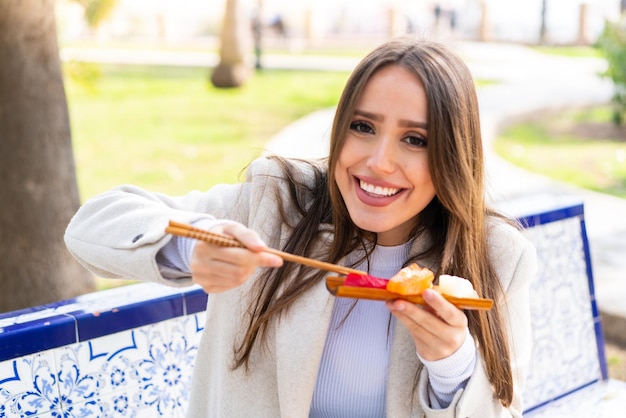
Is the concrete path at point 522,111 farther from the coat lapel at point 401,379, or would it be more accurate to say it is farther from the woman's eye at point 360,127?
the coat lapel at point 401,379

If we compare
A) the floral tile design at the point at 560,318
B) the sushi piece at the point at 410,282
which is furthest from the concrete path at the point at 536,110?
the sushi piece at the point at 410,282

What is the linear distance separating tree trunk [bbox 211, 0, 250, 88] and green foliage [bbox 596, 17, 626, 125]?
705cm

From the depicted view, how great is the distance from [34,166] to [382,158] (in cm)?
281

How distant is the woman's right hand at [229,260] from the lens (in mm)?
1566

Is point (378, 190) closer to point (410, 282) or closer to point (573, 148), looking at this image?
point (410, 282)

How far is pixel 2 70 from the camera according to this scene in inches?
164

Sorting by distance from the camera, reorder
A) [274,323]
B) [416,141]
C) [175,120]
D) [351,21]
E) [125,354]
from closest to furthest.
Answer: [416,141], [274,323], [125,354], [175,120], [351,21]

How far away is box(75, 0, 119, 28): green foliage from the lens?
19.2 feet

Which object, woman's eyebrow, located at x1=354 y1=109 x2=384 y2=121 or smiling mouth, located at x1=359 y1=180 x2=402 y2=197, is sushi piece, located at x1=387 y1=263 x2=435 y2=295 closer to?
smiling mouth, located at x1=359 y1=180 x2=402 y2=197

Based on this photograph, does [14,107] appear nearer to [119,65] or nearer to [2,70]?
[2,70]

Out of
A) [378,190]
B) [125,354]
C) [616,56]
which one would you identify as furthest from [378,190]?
[616,56]

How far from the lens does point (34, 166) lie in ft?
13.9

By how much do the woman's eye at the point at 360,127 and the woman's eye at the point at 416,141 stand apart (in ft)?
0.31

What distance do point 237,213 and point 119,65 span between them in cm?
1852
